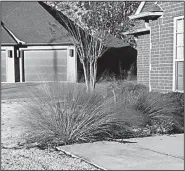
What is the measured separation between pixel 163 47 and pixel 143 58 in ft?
14.0

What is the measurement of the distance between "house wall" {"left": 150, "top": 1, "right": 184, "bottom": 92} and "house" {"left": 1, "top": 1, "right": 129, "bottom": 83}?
13.8 metres

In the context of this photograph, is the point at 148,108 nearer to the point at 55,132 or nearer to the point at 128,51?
the point at 55,132

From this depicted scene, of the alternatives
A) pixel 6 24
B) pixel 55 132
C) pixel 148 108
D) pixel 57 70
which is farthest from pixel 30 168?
pixel 6 24


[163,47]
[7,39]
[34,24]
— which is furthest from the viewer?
[34,24]

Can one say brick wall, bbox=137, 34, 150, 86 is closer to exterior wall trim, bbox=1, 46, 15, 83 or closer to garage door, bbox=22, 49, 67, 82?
garage door, bbox=22, 49, 67, 82

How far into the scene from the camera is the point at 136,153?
677 cm

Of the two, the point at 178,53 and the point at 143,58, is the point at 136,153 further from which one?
the point at 143,58

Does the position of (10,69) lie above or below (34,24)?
below

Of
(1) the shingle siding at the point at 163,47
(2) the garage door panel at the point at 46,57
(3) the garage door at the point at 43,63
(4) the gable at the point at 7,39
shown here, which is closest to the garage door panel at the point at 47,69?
(3) the garage door at the point at 43,63

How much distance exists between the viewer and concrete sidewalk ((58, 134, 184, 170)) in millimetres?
5960

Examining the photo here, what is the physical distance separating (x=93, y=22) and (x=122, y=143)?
588 inches

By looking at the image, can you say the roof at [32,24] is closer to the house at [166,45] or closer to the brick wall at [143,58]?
the brick wall at [143,58]

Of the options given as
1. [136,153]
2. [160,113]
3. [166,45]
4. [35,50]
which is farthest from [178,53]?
[35,50]

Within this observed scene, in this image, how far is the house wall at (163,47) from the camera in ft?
38.3
